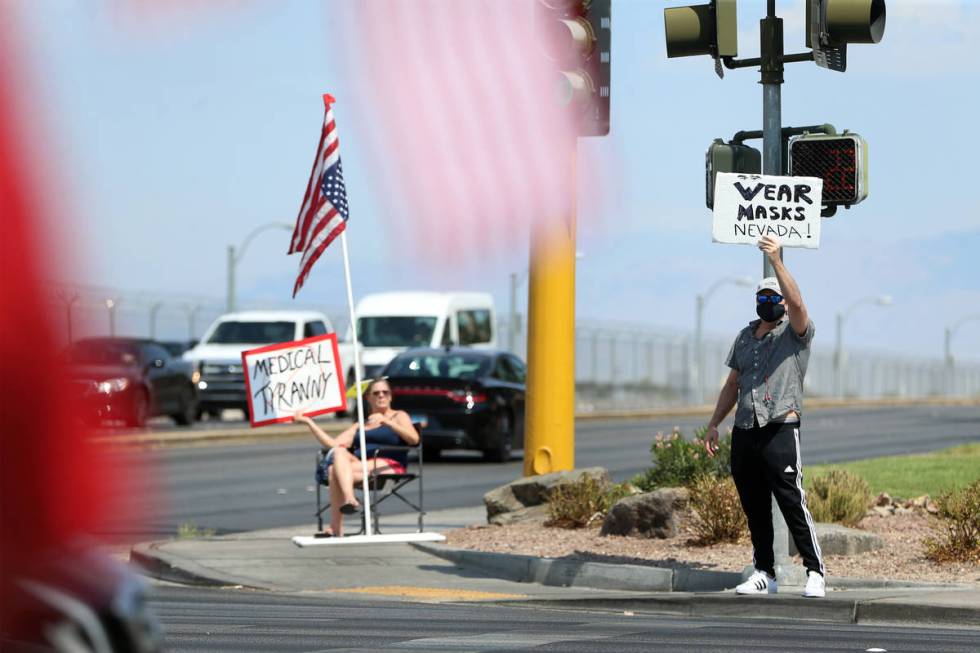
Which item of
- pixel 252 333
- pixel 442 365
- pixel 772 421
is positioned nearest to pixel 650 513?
pixel 772 421

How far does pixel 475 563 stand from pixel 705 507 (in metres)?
1.78

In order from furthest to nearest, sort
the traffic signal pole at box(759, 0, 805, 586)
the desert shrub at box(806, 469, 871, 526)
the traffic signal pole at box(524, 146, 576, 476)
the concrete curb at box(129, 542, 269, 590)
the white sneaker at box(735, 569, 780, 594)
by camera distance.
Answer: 1. the traffic signal pole at box(524, 146, 576, 476)
2. the desert shrub at box(806, 469, 871, 526)
3. the concrete curb at box(129, 542, 269, 590)
4. the traffic signal pole at box(759, 0, 805, 586)
5. the white sneaker at box(735, 569, 780, 594)

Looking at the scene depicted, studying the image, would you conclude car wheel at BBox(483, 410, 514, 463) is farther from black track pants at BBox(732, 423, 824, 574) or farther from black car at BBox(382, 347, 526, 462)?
black track pants at BBox(732, 423, 824, 574)

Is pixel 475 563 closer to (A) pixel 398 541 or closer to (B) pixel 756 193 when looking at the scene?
(A) pixel 398 541

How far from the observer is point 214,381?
38219 mm

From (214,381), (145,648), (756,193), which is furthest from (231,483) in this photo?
(145,648)

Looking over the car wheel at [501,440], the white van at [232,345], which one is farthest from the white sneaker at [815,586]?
the white van at [232,345]

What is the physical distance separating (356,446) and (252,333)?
941 inches

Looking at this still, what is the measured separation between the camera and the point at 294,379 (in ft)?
46.4

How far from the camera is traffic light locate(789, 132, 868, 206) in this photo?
A: 1046cm

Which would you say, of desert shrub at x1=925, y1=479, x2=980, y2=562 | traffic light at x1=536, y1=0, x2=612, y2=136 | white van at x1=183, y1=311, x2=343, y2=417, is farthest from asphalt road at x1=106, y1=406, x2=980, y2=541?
white van at x1=183, y1=311, x2=343, y2=417

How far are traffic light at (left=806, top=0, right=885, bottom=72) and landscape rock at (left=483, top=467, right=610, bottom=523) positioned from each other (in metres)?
5.16

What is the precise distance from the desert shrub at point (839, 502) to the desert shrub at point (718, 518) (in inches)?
34.4

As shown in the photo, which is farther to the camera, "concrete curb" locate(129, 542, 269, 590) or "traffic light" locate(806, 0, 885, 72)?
"concrete curb" locate(129, 542, 269, 590)
